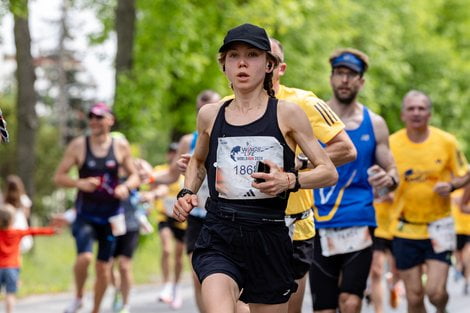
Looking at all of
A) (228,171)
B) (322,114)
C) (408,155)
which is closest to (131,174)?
(408,155)

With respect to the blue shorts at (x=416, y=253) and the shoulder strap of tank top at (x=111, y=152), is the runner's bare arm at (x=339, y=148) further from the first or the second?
the shoulder strap of tank top at (x=111, y=152)

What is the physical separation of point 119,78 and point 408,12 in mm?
20841

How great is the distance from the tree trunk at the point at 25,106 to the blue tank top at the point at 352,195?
12.2 metres

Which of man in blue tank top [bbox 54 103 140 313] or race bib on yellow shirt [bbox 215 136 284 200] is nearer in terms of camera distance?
race bib on yellow shirt [bbox 215 136 284 200]

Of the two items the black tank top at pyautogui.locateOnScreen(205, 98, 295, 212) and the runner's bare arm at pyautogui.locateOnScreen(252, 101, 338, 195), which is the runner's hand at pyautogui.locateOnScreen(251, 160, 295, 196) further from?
the black tank top at pyautogui.locateOnScreen(205, 98, 295, 212)

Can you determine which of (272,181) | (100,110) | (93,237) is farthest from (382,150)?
(93,237)

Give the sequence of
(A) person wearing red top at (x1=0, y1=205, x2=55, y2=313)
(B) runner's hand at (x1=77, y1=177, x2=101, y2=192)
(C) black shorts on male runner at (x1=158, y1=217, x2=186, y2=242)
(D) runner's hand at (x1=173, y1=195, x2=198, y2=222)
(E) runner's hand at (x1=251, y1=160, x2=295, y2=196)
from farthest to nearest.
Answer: (C) black shorts on male runner at (x1=158, y1=217, x2=186, y2=242) → (A) person wearing red top at (x1=0, y1=205, x2=55, y2=313) → (B) runner's hand at (x1=77, y1=177, x2=101, y2=192) → (D) runner's hand at (x1=173, y1=195, x2=198, y2=222) → (E) runner's hand at (x1=251, y1=160, x2=295, y2=196)

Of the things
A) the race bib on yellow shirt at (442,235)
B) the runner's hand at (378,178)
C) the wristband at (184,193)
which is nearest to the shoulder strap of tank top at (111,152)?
the race bib on yellow shirt at (442,235)

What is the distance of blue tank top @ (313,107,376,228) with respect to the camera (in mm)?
8234

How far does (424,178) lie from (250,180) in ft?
13.2

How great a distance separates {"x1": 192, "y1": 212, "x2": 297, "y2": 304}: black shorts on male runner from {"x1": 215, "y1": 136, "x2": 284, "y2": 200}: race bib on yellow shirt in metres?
0.17

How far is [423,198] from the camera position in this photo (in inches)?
379

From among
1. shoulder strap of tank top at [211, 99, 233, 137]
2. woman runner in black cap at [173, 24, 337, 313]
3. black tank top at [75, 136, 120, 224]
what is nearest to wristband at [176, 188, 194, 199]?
woman runner in black cap at [173, 24, 337, 313]

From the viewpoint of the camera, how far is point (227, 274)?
19.4 ft
